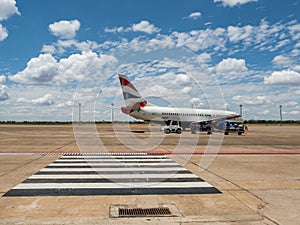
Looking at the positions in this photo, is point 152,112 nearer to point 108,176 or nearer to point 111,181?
point 108,176

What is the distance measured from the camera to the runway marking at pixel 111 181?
6.41 meters

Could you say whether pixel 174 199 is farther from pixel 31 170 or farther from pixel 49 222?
pixel 31 170

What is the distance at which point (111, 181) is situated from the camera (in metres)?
7.52

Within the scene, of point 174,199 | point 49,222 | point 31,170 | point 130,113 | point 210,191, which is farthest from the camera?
point 130,113

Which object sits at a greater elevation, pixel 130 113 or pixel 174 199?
pixel 130 113

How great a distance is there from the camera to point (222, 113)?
146ft

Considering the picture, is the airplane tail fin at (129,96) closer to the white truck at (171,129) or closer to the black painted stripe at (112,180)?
the white truck at (171,129)

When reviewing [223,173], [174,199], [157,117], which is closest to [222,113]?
[157,117]

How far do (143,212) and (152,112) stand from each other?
99.0 feet

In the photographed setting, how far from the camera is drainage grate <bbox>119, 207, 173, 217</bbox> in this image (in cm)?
485

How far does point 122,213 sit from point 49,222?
1218 millimetres

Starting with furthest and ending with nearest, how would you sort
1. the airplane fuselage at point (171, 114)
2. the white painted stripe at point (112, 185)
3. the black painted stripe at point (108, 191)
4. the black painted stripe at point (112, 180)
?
the airplane fuselage at point (171, 114) < the black painted stripe at point (112, 180) < the white painted stripe at point (112, 185) < the black painted stripe at point (108, 191)

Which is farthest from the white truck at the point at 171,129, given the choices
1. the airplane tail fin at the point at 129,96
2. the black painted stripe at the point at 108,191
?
the black painted stripe at the point at 108,191

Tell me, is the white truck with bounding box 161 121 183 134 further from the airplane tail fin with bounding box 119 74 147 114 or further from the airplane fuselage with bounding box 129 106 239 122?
the airplane tail fin with bounding box 119 74 147 114
